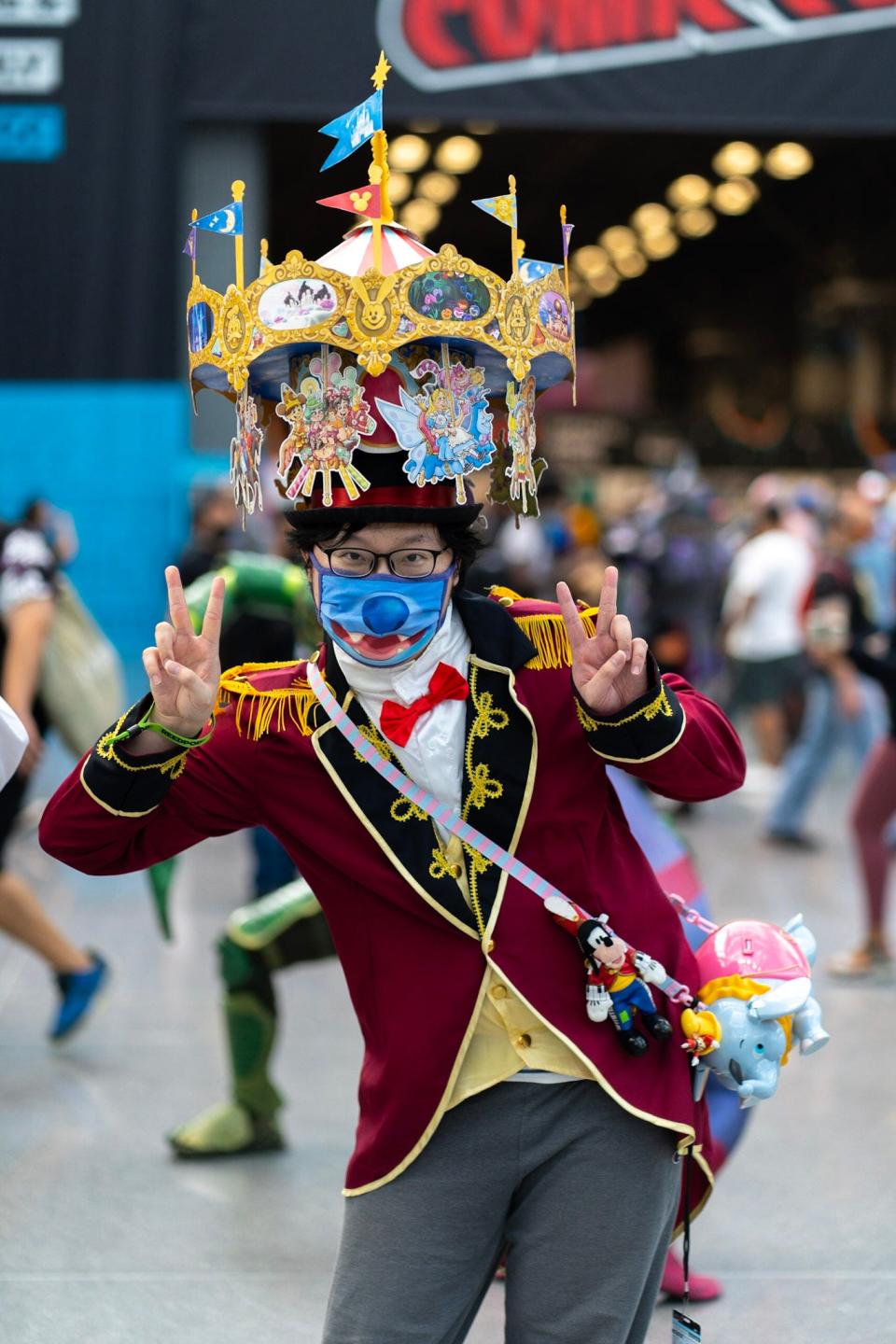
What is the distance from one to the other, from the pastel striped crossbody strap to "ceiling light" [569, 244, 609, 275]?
2364 cm

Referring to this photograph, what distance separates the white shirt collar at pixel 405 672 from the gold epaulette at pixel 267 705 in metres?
0.07

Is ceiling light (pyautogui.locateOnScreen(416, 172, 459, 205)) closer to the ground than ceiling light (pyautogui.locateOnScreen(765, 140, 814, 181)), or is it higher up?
closer to the ground

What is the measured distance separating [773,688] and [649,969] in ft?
25.5

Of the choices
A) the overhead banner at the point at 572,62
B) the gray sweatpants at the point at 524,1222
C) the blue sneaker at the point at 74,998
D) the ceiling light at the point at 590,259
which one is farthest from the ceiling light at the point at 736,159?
the gray sweatpants at the point at 524,1222

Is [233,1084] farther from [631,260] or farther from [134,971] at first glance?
[631,260]

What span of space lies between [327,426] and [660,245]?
82.3 ft

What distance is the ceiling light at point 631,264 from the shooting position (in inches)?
1096

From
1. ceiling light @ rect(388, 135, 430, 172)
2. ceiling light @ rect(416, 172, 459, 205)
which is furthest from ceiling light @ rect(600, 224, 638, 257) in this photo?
ceiling light @ rect(388, 135, 430, 172)

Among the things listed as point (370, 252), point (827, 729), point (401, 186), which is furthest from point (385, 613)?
point (401, 186)

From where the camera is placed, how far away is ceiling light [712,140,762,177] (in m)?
17.4

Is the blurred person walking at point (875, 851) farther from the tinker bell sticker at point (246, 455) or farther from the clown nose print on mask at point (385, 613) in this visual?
the clown nose print on mask at point (385, 613)

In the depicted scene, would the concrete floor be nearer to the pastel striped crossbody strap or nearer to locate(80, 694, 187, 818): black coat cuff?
the pastel striped crossbody strap

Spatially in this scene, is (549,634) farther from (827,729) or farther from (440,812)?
(827,729)

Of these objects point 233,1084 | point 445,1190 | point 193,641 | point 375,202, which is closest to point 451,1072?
point 445,1190
